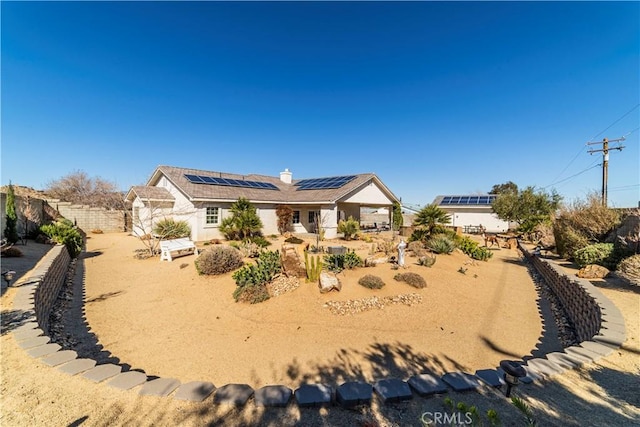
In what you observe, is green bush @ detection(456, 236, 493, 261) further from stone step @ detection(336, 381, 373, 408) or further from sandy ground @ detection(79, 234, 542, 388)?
stone step @ detection(336, 381, 373, 408)

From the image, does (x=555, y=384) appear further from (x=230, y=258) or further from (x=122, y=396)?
(x=230, y=258)

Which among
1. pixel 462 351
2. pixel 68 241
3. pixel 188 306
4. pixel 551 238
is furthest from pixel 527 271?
pixel 68 241

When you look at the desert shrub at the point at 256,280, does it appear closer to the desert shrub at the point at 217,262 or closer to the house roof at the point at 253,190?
the desert shrub at the point at 217,262

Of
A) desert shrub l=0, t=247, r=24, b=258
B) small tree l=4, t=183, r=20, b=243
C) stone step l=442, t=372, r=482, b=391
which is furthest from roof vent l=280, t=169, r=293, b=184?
stone step l=442, t=372, r=482, b=391

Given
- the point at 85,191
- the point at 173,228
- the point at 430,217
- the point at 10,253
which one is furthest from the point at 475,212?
the point at 85,191

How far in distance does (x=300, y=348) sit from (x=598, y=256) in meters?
10.6

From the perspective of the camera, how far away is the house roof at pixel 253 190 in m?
18.8

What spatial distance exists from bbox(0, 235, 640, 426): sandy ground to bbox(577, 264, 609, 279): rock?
0.95 metres

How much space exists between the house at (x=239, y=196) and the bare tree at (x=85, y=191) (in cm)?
1517

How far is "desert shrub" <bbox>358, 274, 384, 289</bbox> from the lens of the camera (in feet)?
27.6

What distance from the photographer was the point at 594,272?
8258mm

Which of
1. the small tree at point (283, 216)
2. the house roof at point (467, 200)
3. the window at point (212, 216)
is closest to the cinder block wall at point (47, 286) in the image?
the window at point (212, 216)

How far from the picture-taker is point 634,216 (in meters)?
8.57

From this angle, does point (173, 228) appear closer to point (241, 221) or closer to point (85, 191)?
point (241, 221)
